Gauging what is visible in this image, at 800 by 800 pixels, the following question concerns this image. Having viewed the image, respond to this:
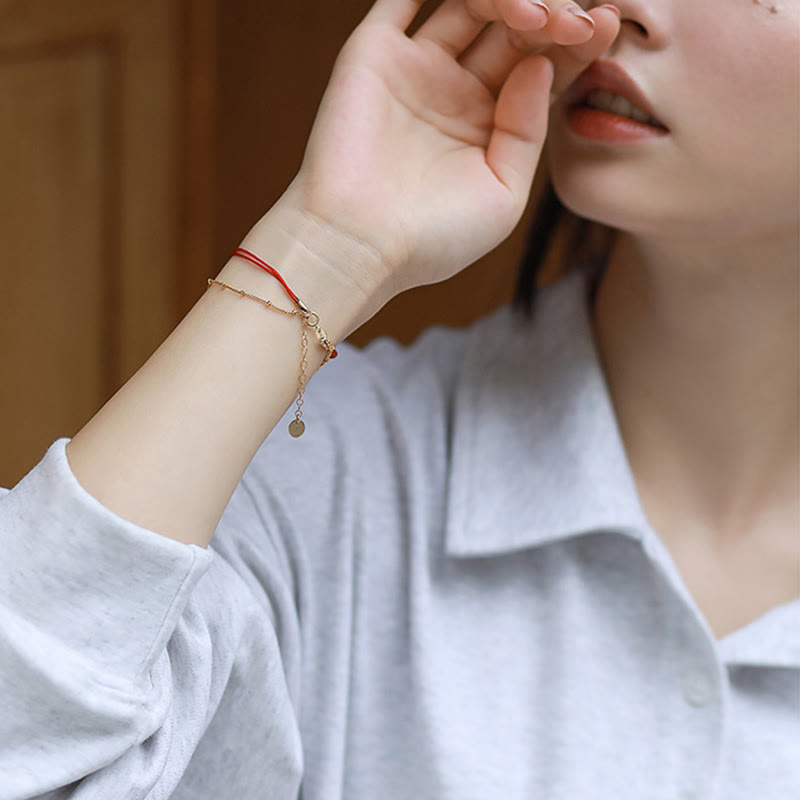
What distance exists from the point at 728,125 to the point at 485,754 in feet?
1.65

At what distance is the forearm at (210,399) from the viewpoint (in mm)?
700

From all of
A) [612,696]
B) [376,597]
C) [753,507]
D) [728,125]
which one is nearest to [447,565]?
[376,597]

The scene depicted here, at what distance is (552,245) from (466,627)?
411 millimetres

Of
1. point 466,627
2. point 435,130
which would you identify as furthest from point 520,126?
point 466,627

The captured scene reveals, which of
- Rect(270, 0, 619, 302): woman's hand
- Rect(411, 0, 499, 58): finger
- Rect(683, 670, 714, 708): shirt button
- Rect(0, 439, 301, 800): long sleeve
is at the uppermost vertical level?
Rect(411, 0, 499, 58): finger

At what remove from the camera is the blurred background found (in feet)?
6.27

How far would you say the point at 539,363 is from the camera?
1.05 meters

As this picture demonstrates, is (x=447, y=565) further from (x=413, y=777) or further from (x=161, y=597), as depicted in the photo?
(x=161, y=597)

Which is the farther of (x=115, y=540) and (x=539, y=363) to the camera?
(x=539, y=363)

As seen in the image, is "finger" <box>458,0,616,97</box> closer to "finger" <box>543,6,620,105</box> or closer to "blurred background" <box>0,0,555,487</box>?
"finger" <box>543,6,620,105</box>

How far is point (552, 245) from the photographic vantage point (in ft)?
3.78

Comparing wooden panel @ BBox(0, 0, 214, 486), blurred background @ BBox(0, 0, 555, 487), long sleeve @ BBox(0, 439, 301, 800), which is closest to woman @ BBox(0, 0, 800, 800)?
A: long sleeve @ BBox(0, 439, 301, 800)

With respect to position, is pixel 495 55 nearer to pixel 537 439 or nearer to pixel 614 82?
pixel 614 82

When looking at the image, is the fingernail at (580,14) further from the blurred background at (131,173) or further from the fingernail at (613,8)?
the blurred background at (131,173)
